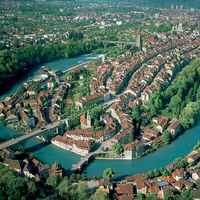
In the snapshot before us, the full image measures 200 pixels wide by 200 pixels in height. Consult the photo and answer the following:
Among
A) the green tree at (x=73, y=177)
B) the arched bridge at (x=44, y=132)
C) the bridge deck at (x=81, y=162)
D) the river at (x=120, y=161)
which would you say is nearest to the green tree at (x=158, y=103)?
the river at (x=120, y=161)

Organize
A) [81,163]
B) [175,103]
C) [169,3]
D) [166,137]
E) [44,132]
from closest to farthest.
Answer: [81,163], [166,137], [44,132], [175,103], [169,3]

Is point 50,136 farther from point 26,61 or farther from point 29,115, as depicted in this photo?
point 26,61

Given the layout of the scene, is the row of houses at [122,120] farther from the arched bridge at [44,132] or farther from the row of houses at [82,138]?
the arched bridge at [44,132]

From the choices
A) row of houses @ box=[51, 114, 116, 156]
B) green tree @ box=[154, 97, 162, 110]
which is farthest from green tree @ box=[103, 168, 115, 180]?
green tree @ box=[154, 97, 162, 110]

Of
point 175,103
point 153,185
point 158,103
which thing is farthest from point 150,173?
point 175,103

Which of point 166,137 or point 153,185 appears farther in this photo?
point 166,137

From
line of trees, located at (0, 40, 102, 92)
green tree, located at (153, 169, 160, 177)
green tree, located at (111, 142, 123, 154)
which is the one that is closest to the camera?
green tree, located at (153, 169, 160, 177)

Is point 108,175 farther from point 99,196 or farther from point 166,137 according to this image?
point 166,137

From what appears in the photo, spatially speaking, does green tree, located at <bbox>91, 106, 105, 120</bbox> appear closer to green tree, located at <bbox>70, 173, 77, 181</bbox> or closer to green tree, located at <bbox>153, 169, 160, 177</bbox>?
green tree, located at <bbox>70, 173, 77, 181</bbox>

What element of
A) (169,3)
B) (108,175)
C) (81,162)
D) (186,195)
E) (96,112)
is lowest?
(169,3)
